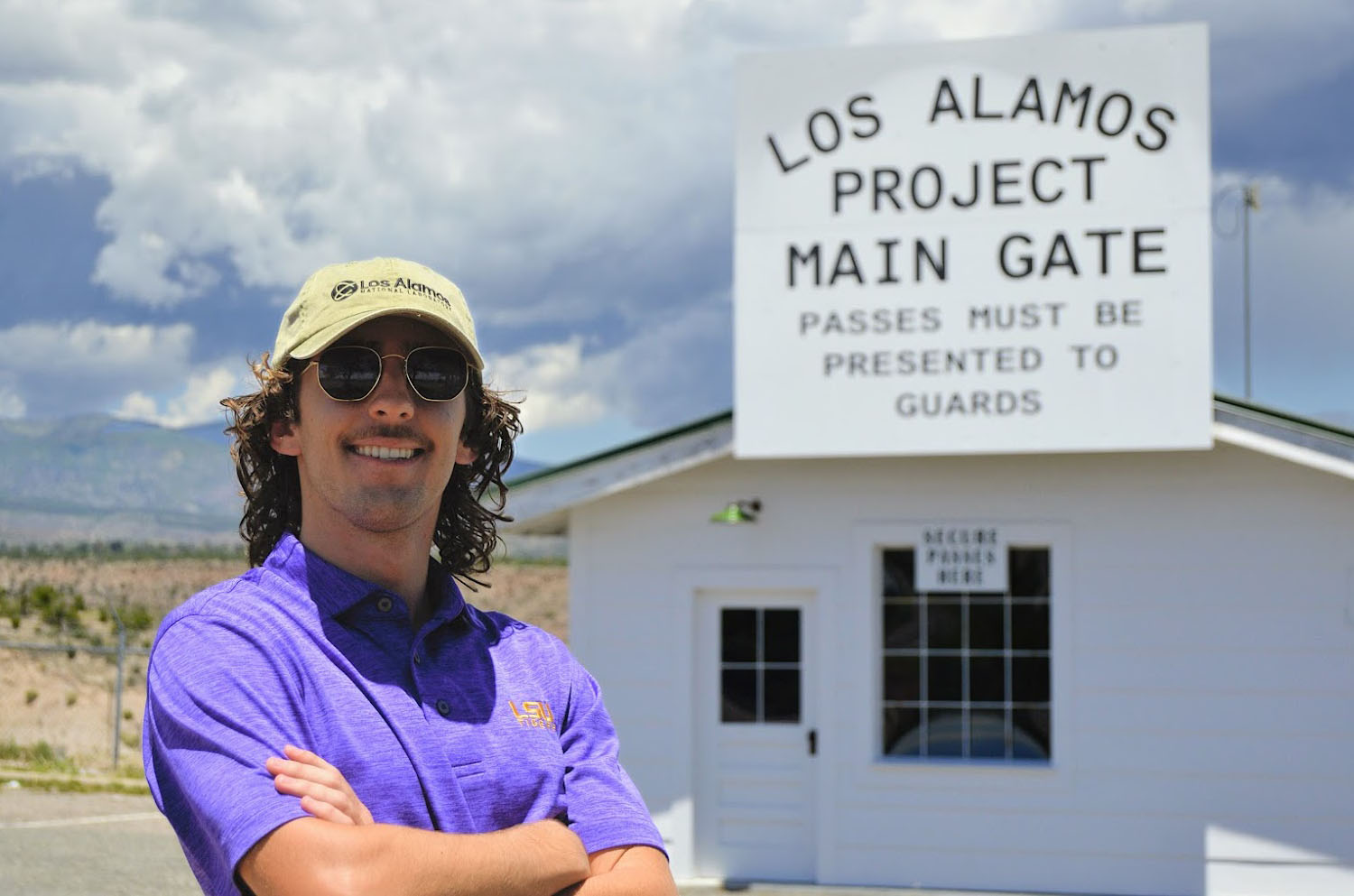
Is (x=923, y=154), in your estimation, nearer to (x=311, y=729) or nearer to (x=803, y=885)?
(x=803, y=885)

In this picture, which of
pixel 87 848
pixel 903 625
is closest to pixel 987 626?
pixel 903 625

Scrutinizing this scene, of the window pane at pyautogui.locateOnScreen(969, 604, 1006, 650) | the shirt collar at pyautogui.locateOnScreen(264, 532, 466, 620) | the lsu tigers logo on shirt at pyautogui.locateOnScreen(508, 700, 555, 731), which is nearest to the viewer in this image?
the shirt collar at pyautogui.locateOnScreen(264, 532, 466, 620)

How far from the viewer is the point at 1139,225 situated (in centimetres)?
920

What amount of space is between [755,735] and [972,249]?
3.76m

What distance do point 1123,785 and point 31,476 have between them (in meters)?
158

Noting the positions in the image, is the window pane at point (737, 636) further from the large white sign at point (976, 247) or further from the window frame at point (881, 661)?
the large white sign at point (976, 247)

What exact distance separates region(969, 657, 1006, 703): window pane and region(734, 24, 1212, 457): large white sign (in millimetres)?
1685

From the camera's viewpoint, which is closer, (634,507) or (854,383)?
(854,383)

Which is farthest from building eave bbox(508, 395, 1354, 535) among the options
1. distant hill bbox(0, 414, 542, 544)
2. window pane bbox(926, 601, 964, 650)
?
distant hill bbox(0, 414, 542, 544)

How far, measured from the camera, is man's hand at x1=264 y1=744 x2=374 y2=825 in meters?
1.95

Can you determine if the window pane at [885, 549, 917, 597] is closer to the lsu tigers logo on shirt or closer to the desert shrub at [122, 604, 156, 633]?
the lsu tigers logo on shirt

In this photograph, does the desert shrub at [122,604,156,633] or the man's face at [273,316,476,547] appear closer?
the man's face at [273,316,476,547]

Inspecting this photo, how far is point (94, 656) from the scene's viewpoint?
35.5 m

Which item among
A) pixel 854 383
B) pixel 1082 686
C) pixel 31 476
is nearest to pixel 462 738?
pixel 854 383
